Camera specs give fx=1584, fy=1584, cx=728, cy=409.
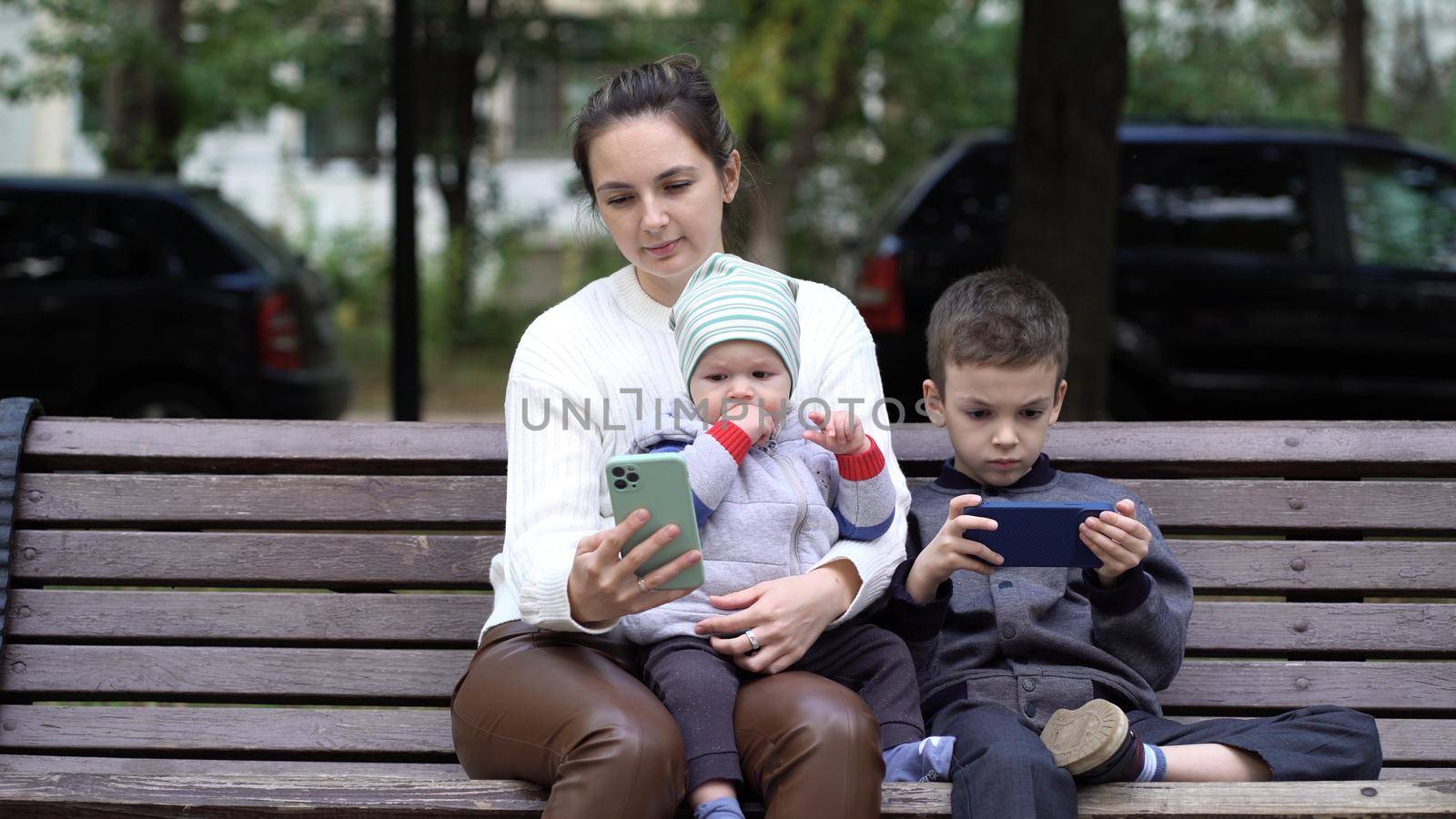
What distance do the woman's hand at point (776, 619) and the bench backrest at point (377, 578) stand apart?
682 mm

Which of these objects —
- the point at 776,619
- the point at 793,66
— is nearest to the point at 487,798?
the point at 776,619

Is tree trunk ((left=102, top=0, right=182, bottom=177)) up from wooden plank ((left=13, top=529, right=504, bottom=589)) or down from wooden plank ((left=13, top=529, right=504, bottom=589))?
up

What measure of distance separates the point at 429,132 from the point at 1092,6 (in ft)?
31.6

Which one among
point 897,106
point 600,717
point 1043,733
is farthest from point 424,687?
point 897,106

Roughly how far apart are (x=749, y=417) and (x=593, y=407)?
1.05 feet

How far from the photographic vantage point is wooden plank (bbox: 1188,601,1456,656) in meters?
3.13

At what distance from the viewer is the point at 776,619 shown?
2607 millimetres

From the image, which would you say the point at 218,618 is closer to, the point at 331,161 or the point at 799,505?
the point at 799,505

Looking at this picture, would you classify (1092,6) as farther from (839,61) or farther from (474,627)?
(839,61)

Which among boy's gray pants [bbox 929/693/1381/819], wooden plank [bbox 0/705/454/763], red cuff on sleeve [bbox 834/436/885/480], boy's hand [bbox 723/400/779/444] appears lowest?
wooden plank [bbox 0/705/454/763]

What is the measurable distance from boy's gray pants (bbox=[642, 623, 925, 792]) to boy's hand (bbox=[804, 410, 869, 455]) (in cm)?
36

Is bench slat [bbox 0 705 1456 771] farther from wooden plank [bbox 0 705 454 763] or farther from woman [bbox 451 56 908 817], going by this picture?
woman [bbox 451 56 908 817]

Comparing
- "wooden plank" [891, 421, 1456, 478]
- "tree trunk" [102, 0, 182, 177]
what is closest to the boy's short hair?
"wooden plank" [891, 421, 1456, 478]

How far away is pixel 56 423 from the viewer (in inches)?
126
